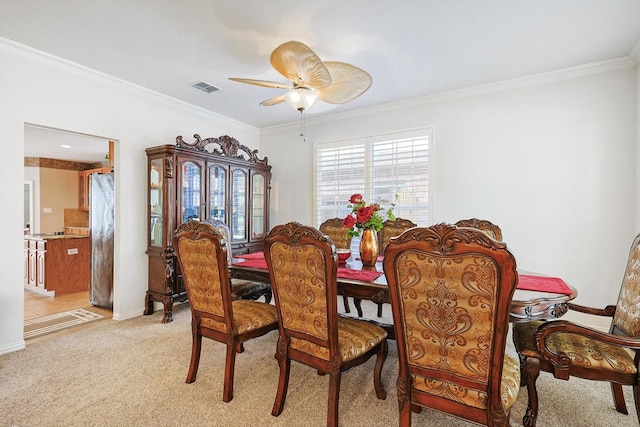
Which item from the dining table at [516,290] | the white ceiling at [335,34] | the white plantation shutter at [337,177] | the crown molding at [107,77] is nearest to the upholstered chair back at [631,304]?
the dining table at [516,290]

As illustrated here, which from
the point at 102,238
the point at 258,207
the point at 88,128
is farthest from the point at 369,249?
the point at 102,238

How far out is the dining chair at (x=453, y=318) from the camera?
3.83ft

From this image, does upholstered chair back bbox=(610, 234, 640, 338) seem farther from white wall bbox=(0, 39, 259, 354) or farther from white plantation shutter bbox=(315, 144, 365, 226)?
white wall bbox=(0, 39, 259, 354)

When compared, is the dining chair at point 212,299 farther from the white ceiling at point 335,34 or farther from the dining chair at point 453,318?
the white ceiling at point 335,34

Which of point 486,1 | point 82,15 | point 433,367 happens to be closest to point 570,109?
point 486,1

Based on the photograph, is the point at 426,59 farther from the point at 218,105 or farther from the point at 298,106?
the point at 218,105

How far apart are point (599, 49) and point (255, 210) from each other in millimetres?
4270

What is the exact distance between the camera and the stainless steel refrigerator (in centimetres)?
396

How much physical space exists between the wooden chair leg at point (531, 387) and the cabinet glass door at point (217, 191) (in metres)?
3.57

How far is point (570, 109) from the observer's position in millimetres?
3180

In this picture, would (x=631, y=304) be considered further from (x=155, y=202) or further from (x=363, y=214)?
(x=155, y=202)

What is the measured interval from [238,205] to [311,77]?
104 inches

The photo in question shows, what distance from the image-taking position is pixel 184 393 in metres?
2.08

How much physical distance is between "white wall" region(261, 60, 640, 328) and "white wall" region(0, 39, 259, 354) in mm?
3204
